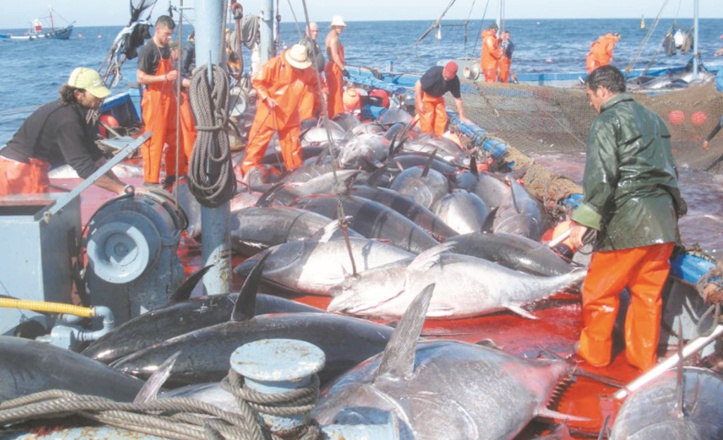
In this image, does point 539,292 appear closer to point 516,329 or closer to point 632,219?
point 516,329

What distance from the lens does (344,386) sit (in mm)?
2816

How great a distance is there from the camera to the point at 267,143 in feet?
27.8

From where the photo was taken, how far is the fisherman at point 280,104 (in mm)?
8297

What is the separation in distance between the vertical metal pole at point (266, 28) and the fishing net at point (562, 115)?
3.60 meters

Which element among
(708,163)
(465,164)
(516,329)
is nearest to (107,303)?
(516,329)

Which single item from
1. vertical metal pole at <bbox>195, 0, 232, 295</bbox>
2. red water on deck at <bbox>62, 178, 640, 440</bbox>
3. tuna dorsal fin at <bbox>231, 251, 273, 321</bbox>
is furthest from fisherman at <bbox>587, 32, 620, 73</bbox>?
tuna dorsal fin at <bbox>231, 251, 273, 321</bbox>

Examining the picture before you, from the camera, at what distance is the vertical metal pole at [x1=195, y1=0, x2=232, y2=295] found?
13.2 feet

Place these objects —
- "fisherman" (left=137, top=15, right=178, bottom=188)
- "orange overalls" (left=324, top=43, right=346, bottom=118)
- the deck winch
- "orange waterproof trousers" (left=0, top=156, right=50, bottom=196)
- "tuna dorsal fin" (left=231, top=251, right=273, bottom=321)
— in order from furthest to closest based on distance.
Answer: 1. "orange overalls" (left=324, top=43, right=346, bottom=118)
2. "fisherman" (left=137, top=15, right=178, bottom=188)
3. "orange waterproof trousers" (left=0, top=156, right=50, bottom=196)
4. the deck winch
5. "tuna dorsal fin" (left=231, top=251, right=273, bottom=321)

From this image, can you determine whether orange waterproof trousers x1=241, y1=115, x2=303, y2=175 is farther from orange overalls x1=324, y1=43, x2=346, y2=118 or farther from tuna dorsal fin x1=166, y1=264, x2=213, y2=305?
tuna dorsal fin x1=166, y1=264, x2=213, y2=305

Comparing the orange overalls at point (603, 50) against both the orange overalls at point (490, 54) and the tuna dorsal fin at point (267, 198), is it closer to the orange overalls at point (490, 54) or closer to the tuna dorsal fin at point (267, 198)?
the orange overalls at point (490, 54)

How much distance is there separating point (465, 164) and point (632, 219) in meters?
4.79

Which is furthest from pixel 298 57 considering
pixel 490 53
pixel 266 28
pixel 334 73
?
pixel 490 53

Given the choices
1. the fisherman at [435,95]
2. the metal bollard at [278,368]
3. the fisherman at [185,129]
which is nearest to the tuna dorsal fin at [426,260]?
the metal bollard at [278,368]

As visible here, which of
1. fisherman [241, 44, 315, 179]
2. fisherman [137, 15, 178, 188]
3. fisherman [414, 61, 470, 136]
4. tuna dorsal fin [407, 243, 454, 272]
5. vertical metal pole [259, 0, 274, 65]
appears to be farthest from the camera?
vertical metal pole [259, 0, 274, 65]
